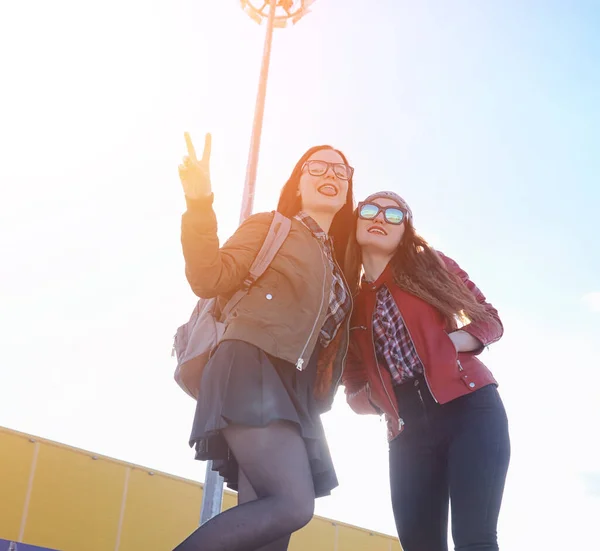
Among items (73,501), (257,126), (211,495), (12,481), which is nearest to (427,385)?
(211,495)

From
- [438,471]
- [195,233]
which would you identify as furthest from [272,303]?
[438,471]

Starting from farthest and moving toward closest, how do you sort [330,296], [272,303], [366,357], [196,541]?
1. [366,357]
2. [330,296]
3. [272,303]
4. [196,541]

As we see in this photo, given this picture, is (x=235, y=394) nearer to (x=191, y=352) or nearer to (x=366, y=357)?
(x=191, y=352)

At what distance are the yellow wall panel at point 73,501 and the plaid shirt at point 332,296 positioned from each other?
22.3 ft

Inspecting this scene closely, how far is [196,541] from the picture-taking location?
215cm

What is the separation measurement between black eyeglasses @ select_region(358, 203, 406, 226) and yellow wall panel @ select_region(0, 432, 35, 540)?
6.59 meters

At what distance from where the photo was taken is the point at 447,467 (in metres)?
3.09

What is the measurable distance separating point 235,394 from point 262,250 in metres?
0.62

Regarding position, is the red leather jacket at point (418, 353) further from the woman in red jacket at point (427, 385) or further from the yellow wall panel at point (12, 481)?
the yellow wall panel at point (12, 481)

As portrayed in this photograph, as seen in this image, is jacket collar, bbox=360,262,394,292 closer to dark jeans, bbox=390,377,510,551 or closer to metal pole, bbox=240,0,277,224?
dark jeans, bbox=390,377,510,551

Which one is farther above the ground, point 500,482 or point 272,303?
point 272,303

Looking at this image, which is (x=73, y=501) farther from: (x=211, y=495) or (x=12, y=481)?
(x=211, y=495)

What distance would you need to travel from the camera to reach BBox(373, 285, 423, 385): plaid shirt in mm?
3189

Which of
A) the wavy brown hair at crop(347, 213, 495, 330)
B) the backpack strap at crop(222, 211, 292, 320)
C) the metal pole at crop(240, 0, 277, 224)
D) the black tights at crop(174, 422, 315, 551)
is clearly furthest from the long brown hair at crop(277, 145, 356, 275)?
the metal pole at crop(240, 0, 277, 224)
